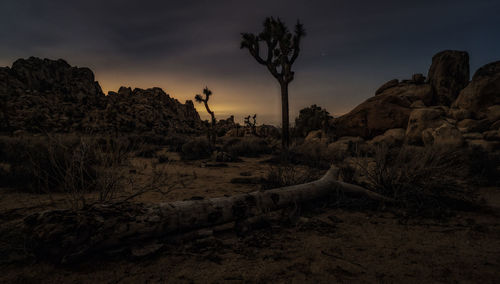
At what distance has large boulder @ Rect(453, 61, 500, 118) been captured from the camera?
14.8m

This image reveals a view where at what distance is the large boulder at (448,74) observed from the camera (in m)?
20.2

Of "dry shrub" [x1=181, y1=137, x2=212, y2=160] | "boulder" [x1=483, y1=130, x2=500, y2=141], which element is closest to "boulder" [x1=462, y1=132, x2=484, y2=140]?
"boulder" [x1=483, y1=130, x2=500, y2=141]

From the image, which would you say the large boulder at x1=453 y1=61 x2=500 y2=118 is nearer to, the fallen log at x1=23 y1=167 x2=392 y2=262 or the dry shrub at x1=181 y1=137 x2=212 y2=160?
the dry shrub at x1=181 y1=137 x2=212 y2=160

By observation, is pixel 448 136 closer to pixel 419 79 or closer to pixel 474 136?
pixel 474 136

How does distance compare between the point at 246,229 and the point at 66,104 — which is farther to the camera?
the point at 66,104

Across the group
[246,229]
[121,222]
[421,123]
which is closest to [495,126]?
[421,123]

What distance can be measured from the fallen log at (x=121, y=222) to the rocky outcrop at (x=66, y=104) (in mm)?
22811

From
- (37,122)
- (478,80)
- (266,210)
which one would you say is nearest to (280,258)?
(266,210)

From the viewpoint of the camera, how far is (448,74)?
21031 mm

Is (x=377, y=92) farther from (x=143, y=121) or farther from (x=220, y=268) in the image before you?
(x=143, y=121)

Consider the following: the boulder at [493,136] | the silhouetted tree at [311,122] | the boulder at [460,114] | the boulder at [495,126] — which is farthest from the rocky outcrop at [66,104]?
the boulder at [495,126]

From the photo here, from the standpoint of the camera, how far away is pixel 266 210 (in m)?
3.09

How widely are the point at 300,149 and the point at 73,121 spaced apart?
1263 inches

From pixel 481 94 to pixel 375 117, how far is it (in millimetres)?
6656
